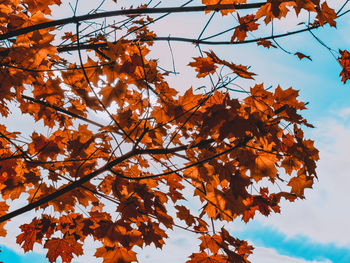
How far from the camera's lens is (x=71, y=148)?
2.52 meters

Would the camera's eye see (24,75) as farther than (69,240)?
No

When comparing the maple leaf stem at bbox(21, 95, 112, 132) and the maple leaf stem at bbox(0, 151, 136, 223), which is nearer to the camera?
the maple leaf stem at bbox(0, 151, 136, 223)

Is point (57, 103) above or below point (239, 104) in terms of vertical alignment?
above

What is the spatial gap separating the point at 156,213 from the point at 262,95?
4.69 ft

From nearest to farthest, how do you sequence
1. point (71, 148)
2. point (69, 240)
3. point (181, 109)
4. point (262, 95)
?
point (262, 95) → point (181, 109) → point (71, 148) → point (69, 240)

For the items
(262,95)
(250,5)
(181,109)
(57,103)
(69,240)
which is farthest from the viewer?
(57,103)

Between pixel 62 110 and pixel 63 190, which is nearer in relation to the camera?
pixel 63 190

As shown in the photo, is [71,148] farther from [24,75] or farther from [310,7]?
[310,7]

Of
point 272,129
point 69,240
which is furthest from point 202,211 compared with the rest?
point 69,240

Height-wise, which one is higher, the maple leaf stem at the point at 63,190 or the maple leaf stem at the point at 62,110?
the maple leaf stem at the point at 62,110

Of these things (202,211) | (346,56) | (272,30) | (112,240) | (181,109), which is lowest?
(112,240)

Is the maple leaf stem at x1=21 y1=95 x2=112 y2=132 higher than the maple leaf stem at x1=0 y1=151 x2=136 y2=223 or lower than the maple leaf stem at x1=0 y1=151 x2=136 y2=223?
higher

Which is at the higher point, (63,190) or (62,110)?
(62,110)

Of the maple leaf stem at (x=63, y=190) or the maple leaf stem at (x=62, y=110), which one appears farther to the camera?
the maple leaf stem at (x=62, y=110)
